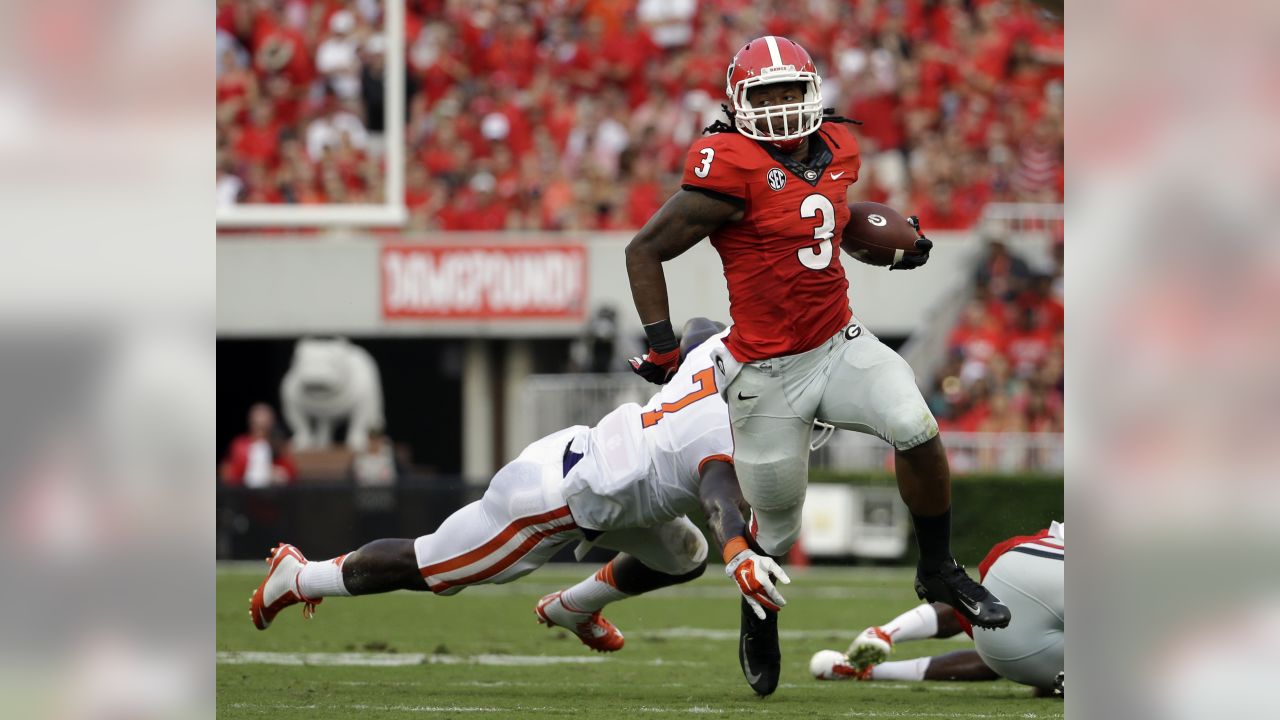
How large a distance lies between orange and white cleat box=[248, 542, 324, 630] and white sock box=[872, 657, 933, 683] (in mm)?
2018

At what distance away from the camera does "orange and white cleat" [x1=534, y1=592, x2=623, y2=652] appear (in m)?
6.49

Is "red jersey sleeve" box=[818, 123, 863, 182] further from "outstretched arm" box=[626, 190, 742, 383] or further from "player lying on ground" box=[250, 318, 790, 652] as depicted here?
"player lying on ground" box=[250, 318, 790, 652]

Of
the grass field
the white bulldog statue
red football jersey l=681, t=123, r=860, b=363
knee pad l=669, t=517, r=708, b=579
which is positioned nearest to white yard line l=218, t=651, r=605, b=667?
the grass field

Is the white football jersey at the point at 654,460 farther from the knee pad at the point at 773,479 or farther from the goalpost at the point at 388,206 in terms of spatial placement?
the goalpost at the point at 388,206

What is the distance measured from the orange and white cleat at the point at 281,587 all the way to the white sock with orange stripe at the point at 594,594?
0.93 metres

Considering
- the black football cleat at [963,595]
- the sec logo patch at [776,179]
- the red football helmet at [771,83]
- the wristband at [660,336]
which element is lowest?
the black football cleat at [963,595]

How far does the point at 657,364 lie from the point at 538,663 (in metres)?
2.11

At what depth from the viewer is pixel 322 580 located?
603cm

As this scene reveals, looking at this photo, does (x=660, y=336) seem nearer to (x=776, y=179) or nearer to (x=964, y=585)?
(x=776, y=179)

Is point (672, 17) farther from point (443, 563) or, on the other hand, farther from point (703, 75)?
point (443, 563)

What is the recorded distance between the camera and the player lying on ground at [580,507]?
5.77m

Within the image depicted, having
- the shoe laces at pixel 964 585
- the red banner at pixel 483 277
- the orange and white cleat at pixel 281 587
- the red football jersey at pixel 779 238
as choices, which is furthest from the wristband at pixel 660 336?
the red banner at pixel 483 277
